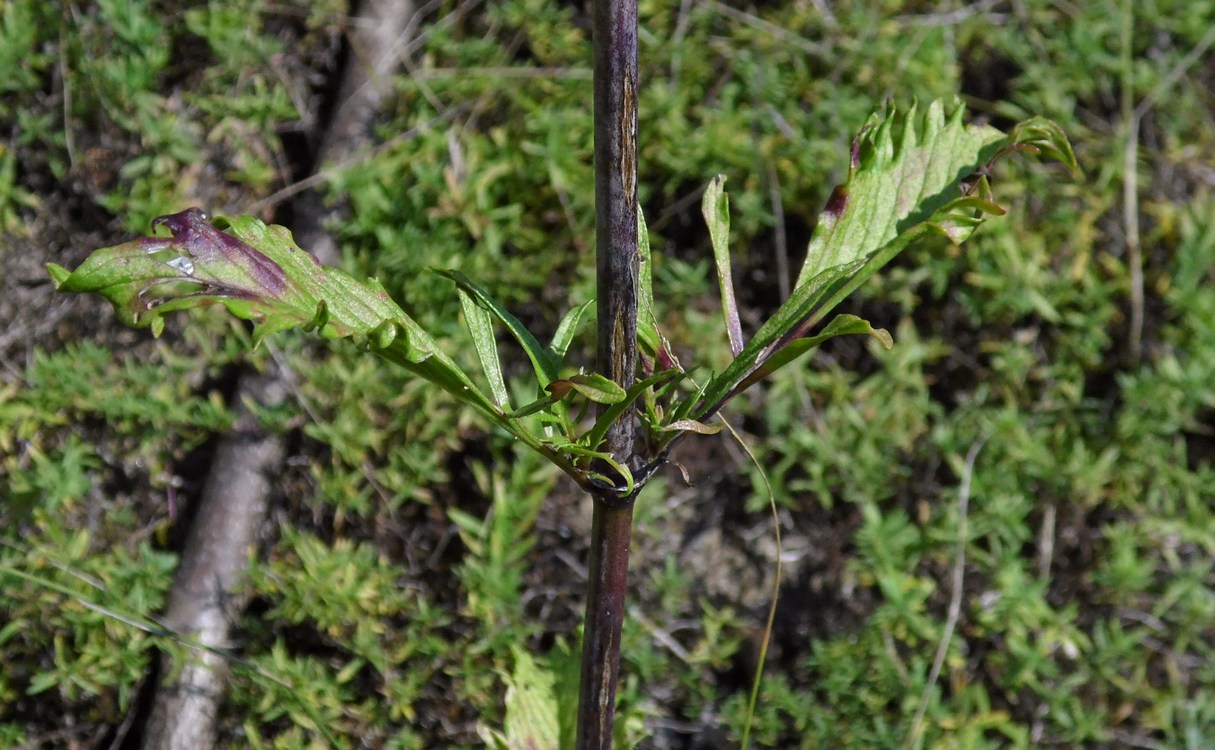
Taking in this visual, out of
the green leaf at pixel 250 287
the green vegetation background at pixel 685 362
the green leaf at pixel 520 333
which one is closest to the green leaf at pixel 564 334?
the green leaf at pixel 520 333

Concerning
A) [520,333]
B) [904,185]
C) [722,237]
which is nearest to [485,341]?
[520,333]

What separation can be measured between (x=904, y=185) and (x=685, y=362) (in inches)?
46.4

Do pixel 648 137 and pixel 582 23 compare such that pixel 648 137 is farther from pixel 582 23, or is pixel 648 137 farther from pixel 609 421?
pixel 609 421

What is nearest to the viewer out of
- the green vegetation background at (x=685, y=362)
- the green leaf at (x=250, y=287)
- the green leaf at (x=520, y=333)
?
the green leaf at (x=250, y=287)

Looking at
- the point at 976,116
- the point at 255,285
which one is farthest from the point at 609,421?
the point at 976,116

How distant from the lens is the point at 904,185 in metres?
1.17

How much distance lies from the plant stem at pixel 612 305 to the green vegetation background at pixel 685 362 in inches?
36.9

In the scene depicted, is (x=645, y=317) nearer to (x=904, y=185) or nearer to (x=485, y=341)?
(x=485, y=341)

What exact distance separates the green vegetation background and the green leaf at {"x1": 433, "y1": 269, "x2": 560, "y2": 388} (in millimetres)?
1106

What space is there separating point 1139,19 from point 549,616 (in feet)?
6.53

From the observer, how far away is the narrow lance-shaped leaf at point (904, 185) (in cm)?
106

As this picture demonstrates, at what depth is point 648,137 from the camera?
2428mm

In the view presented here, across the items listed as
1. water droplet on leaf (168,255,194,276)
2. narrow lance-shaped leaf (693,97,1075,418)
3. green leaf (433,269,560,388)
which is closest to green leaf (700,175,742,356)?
narrow lance-shaped leaf (693,97,1075,418)

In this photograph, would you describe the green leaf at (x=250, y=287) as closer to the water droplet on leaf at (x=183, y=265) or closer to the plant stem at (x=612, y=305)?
the water droplet on leaf at (x=183, y=265)
